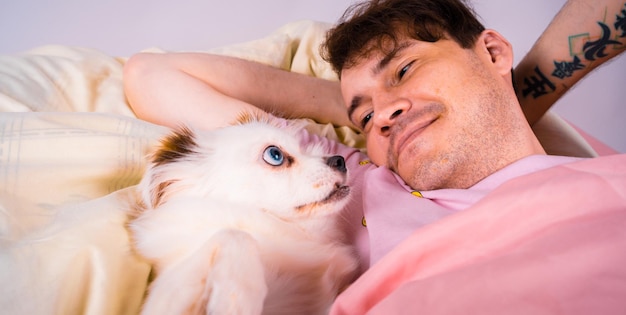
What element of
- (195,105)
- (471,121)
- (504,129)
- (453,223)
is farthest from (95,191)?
(504,129)

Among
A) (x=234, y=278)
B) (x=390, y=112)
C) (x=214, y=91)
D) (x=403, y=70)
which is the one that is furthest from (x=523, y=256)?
(x=214, y=91)

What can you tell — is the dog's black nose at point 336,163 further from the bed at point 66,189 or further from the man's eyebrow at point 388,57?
the bed at point 66,189

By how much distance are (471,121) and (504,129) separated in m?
0.14

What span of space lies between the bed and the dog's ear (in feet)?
0.30

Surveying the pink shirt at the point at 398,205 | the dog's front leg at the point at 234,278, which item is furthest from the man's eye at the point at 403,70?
the dog's front leg at the point at 234,278

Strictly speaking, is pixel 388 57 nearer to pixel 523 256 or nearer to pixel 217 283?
pixel 523 256

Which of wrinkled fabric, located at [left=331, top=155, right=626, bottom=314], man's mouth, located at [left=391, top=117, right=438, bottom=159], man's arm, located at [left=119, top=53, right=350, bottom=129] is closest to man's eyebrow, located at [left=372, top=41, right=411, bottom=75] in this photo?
man's mouth, located at [left=391, top=117, right=438, bottom=159]

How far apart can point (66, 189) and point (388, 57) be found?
117 centimetres

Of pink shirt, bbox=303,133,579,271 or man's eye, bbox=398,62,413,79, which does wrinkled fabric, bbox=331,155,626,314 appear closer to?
pink shirt, bbox=303,133,579,271

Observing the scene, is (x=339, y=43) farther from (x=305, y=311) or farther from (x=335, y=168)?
(x=305, y=311)

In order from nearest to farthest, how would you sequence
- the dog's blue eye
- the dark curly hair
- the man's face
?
the dog's blue eye < the man's face < the dark curly hair

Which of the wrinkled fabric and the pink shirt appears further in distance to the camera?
the pink shirt

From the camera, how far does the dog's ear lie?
1051 mm

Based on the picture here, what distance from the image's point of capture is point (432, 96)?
1.25 metres
